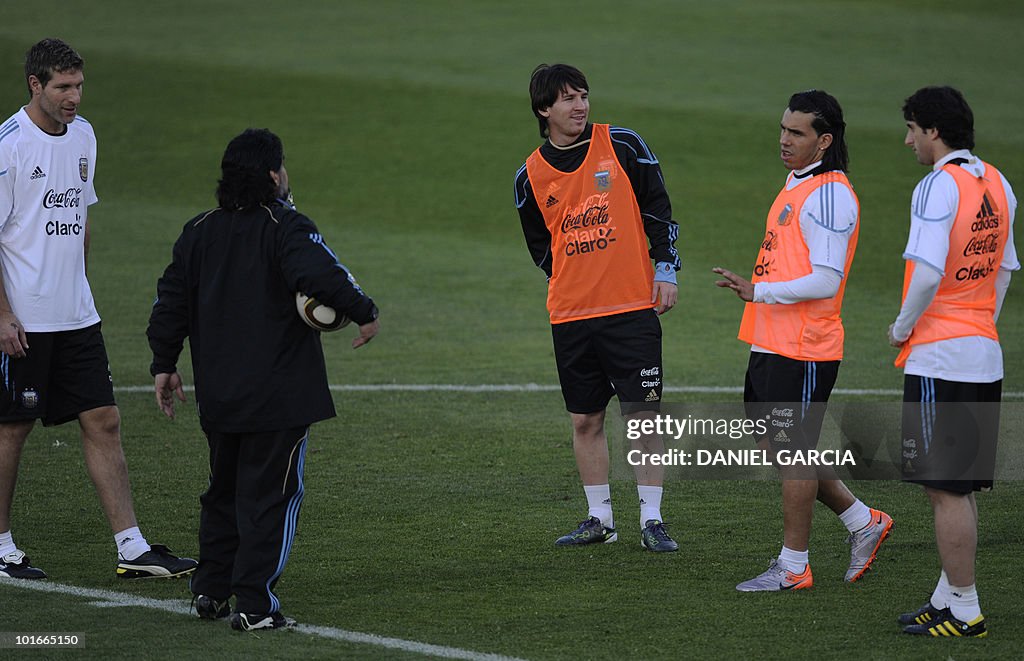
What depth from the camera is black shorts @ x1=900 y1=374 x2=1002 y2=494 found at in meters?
5.29

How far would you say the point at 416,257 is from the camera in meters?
18.1

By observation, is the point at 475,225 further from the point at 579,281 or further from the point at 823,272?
the point at 823,272

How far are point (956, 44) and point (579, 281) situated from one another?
30139 mm

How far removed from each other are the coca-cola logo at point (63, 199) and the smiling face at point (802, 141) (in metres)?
3.31

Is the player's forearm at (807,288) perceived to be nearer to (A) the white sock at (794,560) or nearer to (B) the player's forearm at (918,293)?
(B) the player's forearm at (918,293)

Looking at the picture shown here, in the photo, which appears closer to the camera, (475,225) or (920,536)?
(920,536)

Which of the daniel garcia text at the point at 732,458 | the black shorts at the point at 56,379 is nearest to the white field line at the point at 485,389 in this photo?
the daniel garcia text at the point at 732,458

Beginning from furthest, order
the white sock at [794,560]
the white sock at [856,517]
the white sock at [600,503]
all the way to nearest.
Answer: the white sock at [600,503]
the white sock at [856,517]
the white sock at [794,560]

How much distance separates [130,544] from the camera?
635 centimetres

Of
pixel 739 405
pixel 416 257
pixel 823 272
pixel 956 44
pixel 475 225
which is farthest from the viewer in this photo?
pixel 956 44

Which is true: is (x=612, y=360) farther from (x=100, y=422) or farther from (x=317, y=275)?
(x=100, y=422)

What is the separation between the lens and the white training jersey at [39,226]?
6.37m

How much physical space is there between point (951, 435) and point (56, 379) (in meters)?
4.04

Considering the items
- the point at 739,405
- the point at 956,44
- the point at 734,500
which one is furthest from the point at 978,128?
the point at 734,500
